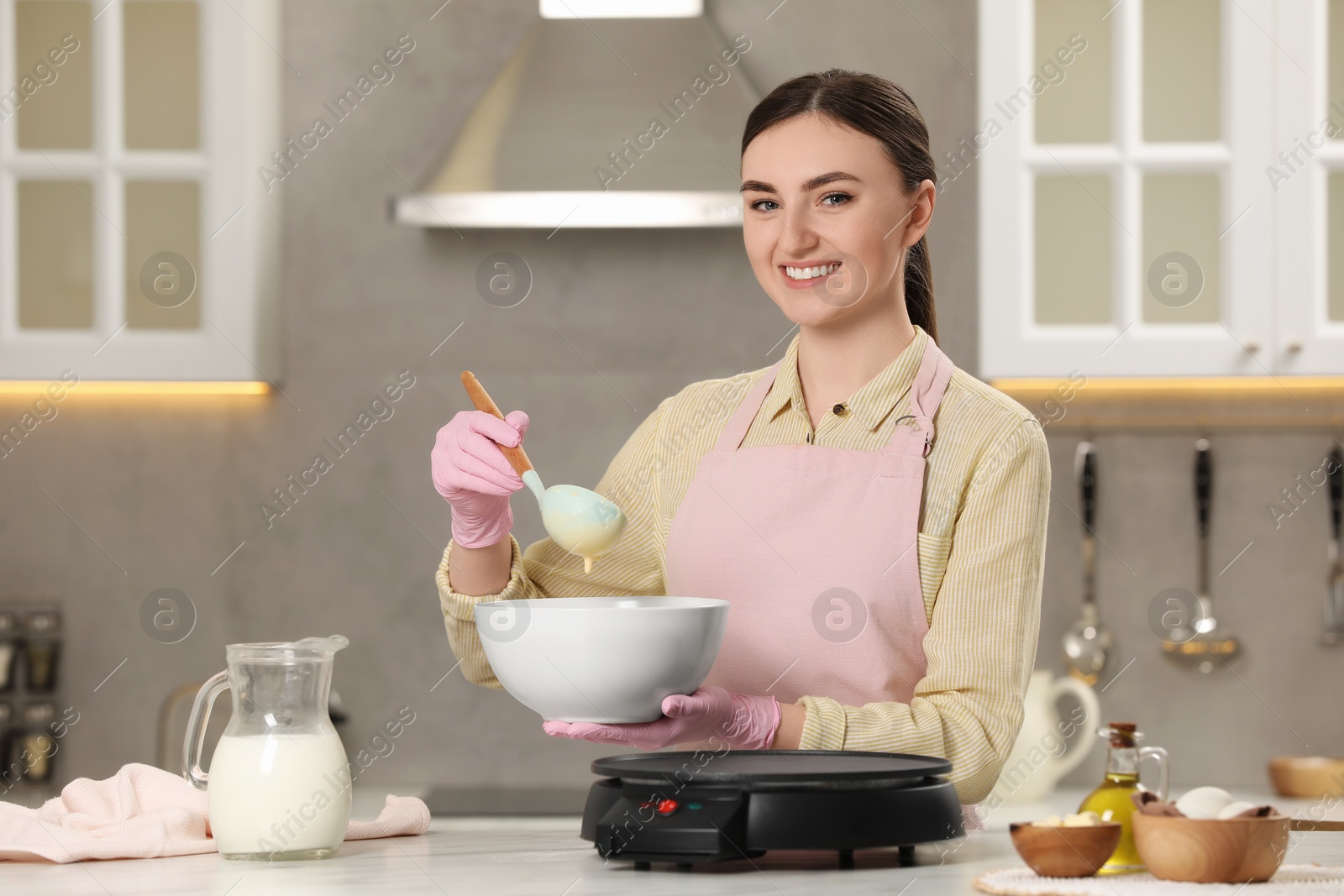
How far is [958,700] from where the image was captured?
4.53 ft

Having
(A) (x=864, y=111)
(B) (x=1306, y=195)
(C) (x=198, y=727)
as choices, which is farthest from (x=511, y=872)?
(B) (x=1306, y=195)

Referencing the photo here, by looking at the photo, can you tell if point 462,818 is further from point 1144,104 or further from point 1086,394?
point 1144,104

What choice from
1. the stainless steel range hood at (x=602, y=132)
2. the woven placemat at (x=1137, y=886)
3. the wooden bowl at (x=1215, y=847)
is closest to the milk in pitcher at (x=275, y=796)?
the woven placemat at (x=1137, y=886)

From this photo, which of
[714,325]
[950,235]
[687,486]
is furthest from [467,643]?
[950,235]

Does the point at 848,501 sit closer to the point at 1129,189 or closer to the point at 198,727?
the point at 198,727

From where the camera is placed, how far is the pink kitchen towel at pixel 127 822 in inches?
44.7

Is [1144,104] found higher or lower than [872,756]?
higher

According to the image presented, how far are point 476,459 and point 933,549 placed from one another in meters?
0.49

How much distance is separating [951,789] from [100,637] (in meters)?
2.22

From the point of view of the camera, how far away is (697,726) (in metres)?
1.23

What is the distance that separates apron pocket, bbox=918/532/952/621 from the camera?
150 cm

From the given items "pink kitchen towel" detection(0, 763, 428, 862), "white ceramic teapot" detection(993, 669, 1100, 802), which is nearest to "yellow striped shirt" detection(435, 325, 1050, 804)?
"pink kitchen towel" detection(0, 763, 428, 862)

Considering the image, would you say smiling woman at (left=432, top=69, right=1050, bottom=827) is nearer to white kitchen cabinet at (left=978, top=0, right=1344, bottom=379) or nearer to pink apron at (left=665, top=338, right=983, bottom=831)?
pink apron at (left=665, top=338, right=983, bottom=831)

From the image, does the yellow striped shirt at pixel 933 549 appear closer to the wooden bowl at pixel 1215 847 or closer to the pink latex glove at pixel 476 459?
the pink latex glove at pixel 476 459
